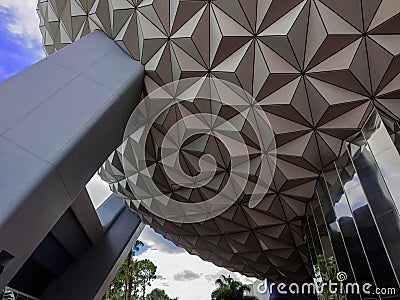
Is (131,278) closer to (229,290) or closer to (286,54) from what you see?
(229,290)

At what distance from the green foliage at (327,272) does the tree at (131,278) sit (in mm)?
26677

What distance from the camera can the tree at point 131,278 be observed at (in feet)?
122

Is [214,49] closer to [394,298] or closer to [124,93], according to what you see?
[124,93]

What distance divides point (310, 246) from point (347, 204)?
4.94 metres

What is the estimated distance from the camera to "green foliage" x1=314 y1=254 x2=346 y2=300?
1179cm

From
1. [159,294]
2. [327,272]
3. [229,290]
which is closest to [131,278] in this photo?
[229,290]

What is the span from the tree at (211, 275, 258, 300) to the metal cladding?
32.4m

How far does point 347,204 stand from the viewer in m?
10.7

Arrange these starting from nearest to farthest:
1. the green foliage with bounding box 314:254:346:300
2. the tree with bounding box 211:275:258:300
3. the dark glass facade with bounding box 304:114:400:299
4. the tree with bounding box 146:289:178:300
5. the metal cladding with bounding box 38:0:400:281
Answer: the dark glass facade with bounding box 304:114:400:299
the metal cladding with bounding box 38:0:400:281
the green foliage with bounding box 314:254:346:300
the tree with bounding box 211:275:258:300
the tree with bounding box 146:289:178:300

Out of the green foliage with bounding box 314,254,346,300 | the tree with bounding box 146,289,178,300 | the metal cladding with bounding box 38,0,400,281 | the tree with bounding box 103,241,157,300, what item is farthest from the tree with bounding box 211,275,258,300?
the metal cladding with bounding box 38,0,400,281

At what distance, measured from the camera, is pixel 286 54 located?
952 cm

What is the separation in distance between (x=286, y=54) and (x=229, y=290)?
127ft

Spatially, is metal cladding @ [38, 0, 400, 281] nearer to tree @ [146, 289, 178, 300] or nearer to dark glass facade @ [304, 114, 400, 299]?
dark glass facade @ [304, 114, 400, 299]

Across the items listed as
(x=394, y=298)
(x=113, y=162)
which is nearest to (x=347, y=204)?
(x=394, y=298)
